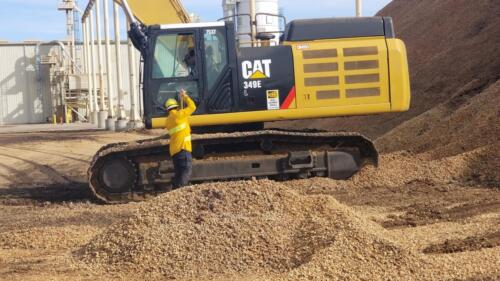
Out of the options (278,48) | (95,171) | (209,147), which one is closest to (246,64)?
(278,48)

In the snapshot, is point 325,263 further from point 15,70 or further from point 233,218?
point 15,70

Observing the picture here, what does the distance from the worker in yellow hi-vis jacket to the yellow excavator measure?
53cm

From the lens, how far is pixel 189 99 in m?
10.4

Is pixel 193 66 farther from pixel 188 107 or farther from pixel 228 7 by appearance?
pixel 228 7

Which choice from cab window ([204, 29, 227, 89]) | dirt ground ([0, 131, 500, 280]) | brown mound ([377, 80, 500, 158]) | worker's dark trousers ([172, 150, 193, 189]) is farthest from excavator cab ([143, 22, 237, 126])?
brown mound ([377, 80, 500, 158])

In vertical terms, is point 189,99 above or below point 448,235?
above

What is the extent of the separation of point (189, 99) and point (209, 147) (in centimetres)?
114

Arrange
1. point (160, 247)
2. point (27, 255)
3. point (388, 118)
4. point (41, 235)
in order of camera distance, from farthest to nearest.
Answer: point (388, 118)
point (41, 235)
point (27, 255)
point (160, 247)

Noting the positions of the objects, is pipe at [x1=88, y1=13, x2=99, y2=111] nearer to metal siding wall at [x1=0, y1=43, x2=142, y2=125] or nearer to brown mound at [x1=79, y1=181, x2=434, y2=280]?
metal siding wall at [x1=0, y1=43, x2=142, y2=125]

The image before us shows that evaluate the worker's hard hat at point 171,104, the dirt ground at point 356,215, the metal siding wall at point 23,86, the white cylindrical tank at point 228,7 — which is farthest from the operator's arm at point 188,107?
the metal siding wall at point 23,86

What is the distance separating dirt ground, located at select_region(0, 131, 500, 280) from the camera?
6.30 metres

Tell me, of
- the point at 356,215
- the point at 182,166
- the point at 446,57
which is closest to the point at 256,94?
the point at 182,166

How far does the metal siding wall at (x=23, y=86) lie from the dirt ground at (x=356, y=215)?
3699cm

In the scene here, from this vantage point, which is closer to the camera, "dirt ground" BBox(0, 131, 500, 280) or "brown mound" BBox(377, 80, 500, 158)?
"dirt ground" BBox(0, 131, 500, 280)
